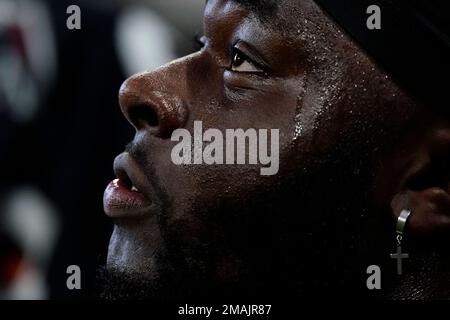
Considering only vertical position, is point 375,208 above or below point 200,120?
below

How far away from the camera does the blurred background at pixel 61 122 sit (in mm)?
1590

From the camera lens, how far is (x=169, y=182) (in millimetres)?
1223

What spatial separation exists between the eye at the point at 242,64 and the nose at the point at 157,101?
0.08 m

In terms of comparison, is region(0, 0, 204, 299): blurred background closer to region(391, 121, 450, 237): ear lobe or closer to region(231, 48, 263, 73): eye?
region(231, 48, 263, 73): eye

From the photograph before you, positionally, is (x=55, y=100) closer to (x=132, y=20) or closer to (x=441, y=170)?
(x=132, y=20)

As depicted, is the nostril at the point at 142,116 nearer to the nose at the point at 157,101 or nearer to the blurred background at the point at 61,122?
the nose at the point at 157,101

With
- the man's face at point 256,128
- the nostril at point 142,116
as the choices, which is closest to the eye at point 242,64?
the man's face at point 256,128

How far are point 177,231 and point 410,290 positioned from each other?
0.36 meters

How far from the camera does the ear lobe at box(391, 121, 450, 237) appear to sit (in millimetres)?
1188

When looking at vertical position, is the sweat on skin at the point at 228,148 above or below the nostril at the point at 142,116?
below

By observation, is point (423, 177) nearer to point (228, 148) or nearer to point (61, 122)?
point (228, 148)

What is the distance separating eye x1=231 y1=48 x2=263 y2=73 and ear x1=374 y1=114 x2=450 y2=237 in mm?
237
